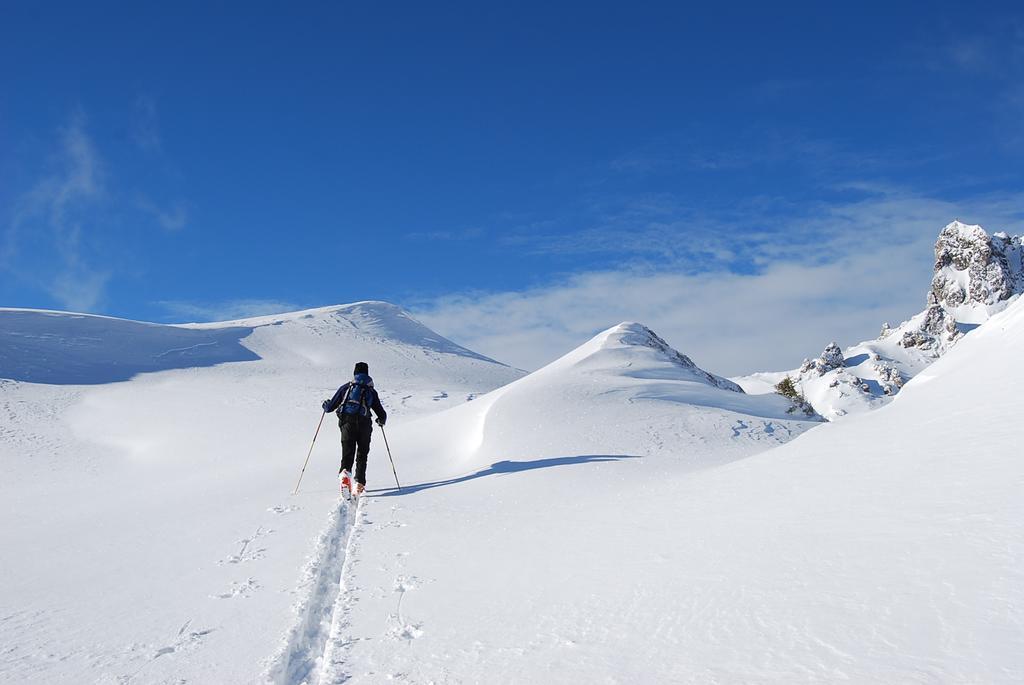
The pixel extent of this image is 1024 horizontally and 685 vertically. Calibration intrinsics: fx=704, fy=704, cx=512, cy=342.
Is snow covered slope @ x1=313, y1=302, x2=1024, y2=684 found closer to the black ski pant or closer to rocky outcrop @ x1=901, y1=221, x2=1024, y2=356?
the black ski pant

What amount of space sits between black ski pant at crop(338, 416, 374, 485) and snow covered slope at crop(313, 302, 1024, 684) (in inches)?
89.1

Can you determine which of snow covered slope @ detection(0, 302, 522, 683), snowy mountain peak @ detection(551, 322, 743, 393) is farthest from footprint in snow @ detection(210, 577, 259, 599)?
snowy mountain peak @ detection(551, 322, 743, 393)

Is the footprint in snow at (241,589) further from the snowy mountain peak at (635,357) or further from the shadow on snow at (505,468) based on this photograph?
the snowy mountain peak at (635,357)

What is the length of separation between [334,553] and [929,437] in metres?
6.26

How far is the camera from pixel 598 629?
14.1 ft

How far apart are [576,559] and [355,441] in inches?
269

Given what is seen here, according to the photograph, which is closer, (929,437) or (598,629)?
(598,629)

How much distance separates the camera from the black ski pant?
39.1ft

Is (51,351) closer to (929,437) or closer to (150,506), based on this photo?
(150,506)

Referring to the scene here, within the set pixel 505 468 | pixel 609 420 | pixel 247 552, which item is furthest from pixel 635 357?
pixel 247 552

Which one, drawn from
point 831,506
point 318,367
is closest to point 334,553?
point 831,506

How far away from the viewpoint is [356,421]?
1237cm

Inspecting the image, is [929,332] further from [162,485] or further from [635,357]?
[162,485]

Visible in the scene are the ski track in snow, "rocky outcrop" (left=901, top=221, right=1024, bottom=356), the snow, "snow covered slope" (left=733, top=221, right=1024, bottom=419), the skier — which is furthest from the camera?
"rocky outcrop" (left=901, top=221, right=1024, bottom=356)
